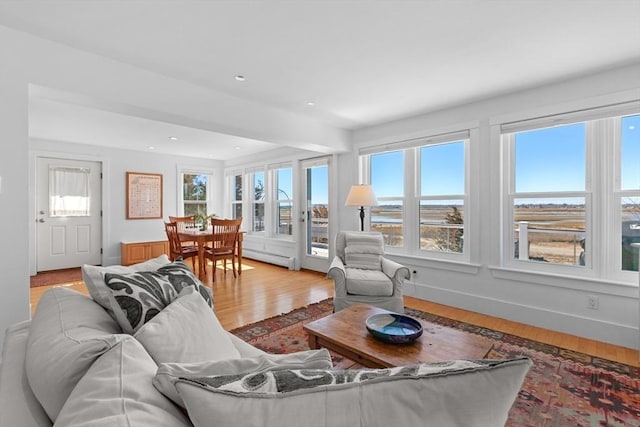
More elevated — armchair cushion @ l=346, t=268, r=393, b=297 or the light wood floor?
armchair cushion @ l=346, t=268, r=393, b=297

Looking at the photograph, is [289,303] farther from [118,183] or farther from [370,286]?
[118,183]

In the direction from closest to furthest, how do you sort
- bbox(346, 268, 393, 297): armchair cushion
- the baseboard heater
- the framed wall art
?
bbox(346, 268, 393, 297): armchair cushion, the baseboard heater, the framed wall art

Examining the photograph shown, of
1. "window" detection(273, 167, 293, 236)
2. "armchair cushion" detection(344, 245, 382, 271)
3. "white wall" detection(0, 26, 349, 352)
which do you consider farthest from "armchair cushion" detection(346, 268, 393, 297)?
"window" detection(273, 167, 293, 236)

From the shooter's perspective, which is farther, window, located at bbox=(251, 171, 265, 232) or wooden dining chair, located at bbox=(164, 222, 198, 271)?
window, located at bbox=(251, 171, 265, 232)

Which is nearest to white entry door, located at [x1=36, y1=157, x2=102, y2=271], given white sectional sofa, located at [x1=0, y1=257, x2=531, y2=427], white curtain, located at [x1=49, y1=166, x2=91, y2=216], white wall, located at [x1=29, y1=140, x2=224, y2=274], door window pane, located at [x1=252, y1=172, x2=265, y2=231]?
white curtain, located at [x1=49, y1=166, x2=91, y2=216]

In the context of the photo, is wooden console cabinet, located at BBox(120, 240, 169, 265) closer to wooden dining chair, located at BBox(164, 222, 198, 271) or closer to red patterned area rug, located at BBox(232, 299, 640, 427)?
wooden dining chair, located at BBox(164, 222, 198, 271)

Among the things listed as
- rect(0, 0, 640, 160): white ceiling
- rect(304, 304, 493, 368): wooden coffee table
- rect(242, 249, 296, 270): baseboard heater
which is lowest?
rect(242, 249, 296, 270): baseboard heater

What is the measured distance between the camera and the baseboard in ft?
8.55

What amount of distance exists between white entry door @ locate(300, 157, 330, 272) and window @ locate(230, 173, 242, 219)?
7.34ft

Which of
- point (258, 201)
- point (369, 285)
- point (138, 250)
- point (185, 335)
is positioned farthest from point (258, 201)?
point (185, 335)

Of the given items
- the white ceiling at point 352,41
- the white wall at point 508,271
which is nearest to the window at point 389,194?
the white wall at point 508,271

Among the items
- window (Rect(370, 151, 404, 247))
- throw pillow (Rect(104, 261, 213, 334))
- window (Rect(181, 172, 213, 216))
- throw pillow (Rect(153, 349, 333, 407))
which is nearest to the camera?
throw pillow (Rect(153, 349, 333, 407))

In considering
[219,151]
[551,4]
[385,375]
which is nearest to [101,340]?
[385,375]

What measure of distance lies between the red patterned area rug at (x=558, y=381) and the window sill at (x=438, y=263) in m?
0.70
